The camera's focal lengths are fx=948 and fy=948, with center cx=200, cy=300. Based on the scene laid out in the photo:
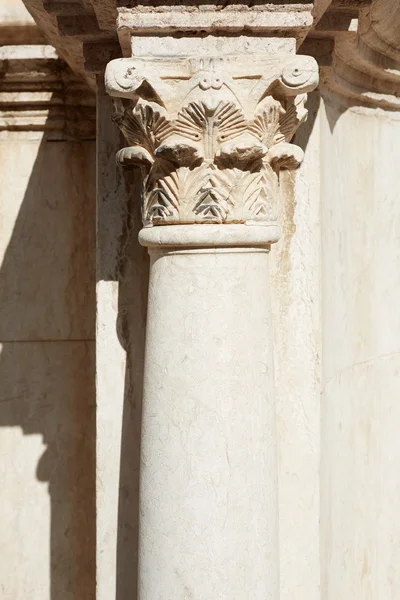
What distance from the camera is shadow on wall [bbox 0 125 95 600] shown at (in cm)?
388

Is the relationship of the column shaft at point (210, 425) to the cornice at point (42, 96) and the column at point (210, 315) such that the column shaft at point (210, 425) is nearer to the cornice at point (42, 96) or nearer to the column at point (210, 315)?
the column at point (210, 315)

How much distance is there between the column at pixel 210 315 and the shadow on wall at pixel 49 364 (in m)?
1.23

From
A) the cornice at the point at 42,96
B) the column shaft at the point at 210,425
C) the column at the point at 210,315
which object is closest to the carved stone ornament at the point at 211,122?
the column at the point at 210,315

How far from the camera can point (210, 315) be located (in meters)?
2.60

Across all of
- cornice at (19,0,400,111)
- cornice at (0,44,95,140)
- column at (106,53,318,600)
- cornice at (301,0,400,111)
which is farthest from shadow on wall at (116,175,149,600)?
cornice at (0,44,95,140)

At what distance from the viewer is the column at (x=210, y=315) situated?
100 inches

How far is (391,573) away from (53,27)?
2383 mm

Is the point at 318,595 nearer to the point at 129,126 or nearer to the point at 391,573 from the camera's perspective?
the point at 391,573

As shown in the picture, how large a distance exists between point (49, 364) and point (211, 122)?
1691 mm

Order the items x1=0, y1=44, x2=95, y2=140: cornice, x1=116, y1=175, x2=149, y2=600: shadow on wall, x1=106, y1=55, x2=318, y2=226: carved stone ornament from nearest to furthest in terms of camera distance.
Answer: x1=106, y1=55, x2=318, y2=226: carved stone ornament
x1=116, y1=175, x2=149, y2=600: shadow on wall
x1=0, y1=44, x2=95, y2=140: cornice

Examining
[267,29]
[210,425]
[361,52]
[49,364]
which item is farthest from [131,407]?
[361,52]

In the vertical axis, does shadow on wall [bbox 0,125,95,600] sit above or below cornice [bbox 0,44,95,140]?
below

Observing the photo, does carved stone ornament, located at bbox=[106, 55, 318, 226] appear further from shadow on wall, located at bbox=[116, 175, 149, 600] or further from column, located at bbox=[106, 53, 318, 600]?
shadow on wall, located at bbox=[116, 175, 149, 600]

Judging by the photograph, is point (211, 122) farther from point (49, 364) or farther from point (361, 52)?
point (49, 364)
